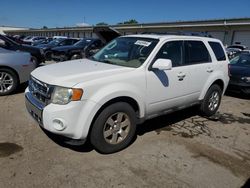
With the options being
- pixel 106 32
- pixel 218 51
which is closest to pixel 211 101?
pixel 218 51

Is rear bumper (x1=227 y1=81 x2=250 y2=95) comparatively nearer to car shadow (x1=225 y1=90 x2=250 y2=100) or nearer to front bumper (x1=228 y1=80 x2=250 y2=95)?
front bumper (x1=228 y1=80 x2=250 y2=95)

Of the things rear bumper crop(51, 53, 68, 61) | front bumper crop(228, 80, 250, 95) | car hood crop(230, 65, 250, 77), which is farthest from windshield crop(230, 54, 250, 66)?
rear bumper crop(51, 53, 68, 61)

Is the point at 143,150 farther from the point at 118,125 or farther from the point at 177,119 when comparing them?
the point at 177,119

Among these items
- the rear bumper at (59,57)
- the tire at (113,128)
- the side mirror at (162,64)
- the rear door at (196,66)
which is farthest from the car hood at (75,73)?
the rear bumper at (59,57)

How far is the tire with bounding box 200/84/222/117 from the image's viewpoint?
554 centimetres

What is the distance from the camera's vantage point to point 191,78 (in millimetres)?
4859

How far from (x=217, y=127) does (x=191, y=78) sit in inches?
48.5

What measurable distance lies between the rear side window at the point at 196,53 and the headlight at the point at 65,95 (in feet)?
7.95

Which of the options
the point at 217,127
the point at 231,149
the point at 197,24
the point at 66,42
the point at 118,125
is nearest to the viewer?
the point at 118,125

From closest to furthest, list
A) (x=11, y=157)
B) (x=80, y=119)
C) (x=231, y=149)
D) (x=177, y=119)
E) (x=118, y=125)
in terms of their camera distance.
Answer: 1. (x=80, y=119)
2. (x=11, y=157)
3. (x=118, y=125)
4. (x=231, y=149)
5. (x=177, y=119)

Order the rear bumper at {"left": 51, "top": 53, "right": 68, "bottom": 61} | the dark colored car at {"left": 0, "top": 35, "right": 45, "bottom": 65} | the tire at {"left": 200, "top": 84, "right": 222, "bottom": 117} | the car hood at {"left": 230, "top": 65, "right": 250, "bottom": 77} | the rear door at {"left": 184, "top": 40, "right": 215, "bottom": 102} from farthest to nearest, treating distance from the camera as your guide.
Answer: the rear bumper at {"left": 51, "top": 53, "right": 68, "bottom": 61} < the dark colored car at {"left": 0, "top": 35, "right": 45, "bottom": 65} < the car hood at {"left": 230, "top": 65, "right": 250, "bottom": 77} < the tire at {"left": 200, "top": 84, "right": 222, "bottom": 117} < the rear door at {"left": 184, "top": 40, "right": 215, "bottom": 102}

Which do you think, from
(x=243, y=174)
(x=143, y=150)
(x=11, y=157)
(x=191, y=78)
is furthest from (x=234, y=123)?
(x=11, y=157)

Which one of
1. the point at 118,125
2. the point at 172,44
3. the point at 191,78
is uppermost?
the point at 172,44

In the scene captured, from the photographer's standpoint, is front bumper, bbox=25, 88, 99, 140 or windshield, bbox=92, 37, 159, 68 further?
windshield, bbox=92, 37, 159, 68
